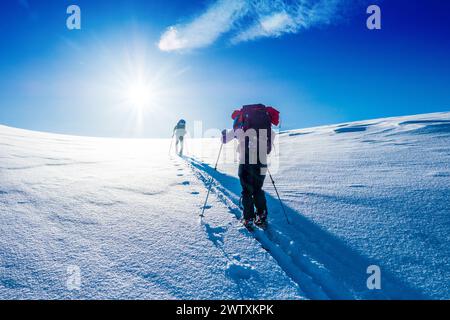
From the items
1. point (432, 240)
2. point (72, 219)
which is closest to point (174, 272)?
point (72, 219)

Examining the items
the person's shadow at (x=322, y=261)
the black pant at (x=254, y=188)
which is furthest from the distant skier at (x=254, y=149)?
the person's shadow at (x=322, y=261)

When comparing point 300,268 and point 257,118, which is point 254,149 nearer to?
point 257,118

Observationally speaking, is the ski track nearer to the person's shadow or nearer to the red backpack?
the person's shadow

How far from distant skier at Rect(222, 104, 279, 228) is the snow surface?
18.0 inches

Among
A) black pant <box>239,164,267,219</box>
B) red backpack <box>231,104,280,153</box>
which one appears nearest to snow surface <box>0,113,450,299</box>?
black pant <box>239,164,267,219</box>

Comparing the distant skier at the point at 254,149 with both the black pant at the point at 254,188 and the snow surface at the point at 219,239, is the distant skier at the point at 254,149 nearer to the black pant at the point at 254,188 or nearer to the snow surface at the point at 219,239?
the black pant at the point at 254,188

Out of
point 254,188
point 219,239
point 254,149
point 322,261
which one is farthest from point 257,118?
point 322,261

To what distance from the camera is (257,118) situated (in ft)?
14.8

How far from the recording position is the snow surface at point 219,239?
2619 mm

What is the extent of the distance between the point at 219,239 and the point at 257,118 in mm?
2208
